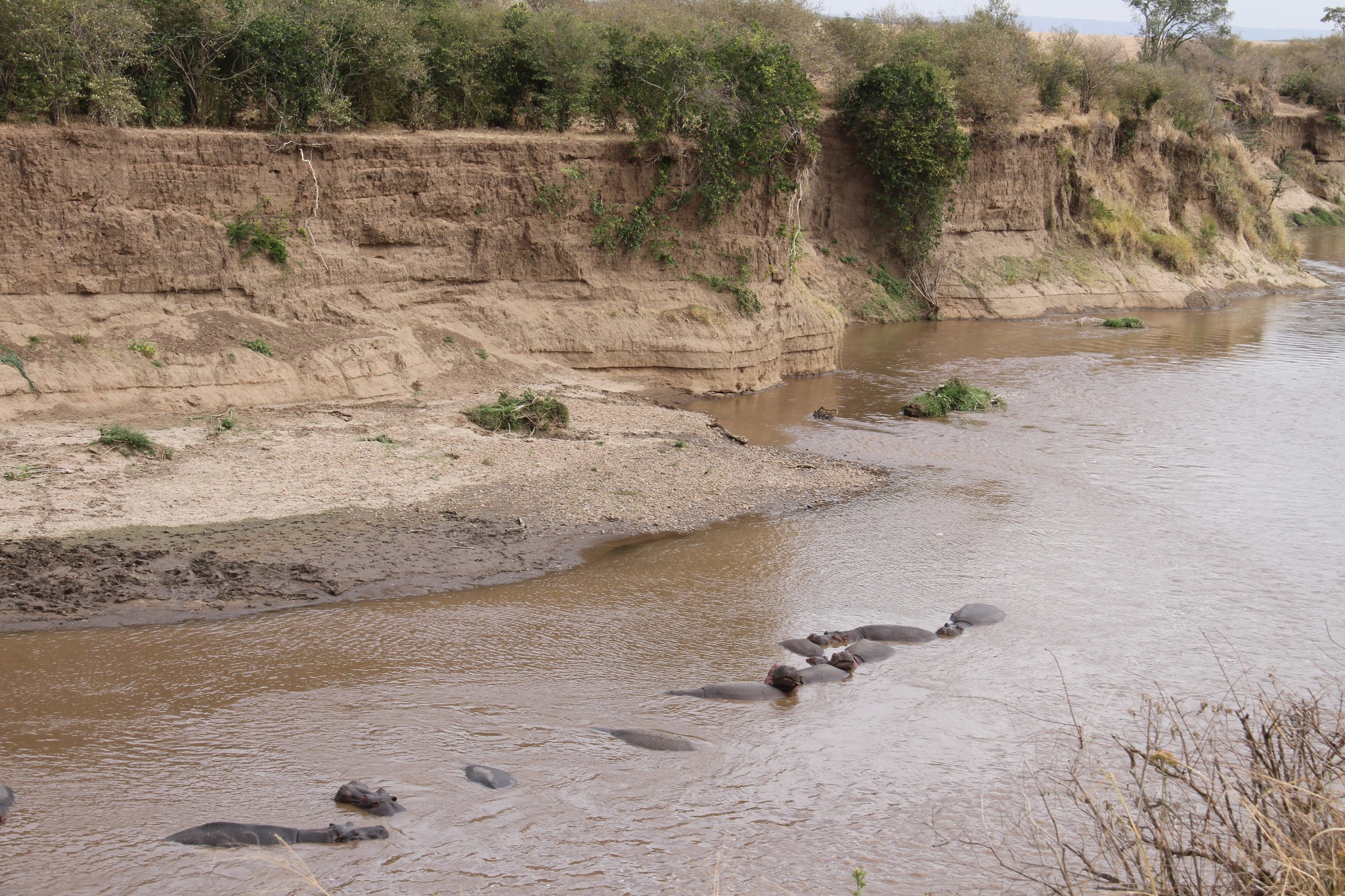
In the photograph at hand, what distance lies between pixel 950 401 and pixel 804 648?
8921 millimetres

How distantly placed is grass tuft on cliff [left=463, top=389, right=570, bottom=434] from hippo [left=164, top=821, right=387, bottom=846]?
7.44m

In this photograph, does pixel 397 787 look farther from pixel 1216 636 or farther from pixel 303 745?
pixel 1216 636

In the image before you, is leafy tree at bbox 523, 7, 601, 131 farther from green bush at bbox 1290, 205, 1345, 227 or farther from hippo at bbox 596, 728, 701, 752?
green bush at bbox 1290, 205, 1345, 227

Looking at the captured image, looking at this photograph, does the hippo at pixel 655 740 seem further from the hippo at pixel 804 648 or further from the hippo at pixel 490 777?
the hippo at pixel 804 648

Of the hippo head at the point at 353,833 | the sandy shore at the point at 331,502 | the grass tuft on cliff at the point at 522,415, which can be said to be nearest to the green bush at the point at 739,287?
the sandy shore at the point at 331,502

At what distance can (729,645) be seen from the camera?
26.9ft

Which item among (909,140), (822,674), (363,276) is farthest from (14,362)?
(909,140)

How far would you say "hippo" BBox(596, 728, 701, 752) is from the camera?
21.7 ft

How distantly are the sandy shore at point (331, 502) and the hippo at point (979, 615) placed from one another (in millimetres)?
2850

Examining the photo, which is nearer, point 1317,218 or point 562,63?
point 562,63

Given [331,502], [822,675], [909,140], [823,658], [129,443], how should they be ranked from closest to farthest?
[822,675] < [823,658] < [331,502] < [129,443] < [909,140]

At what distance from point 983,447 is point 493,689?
→ 883 cm

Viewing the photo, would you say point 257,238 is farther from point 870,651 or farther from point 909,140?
point 909,140

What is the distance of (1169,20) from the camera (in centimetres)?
3816
